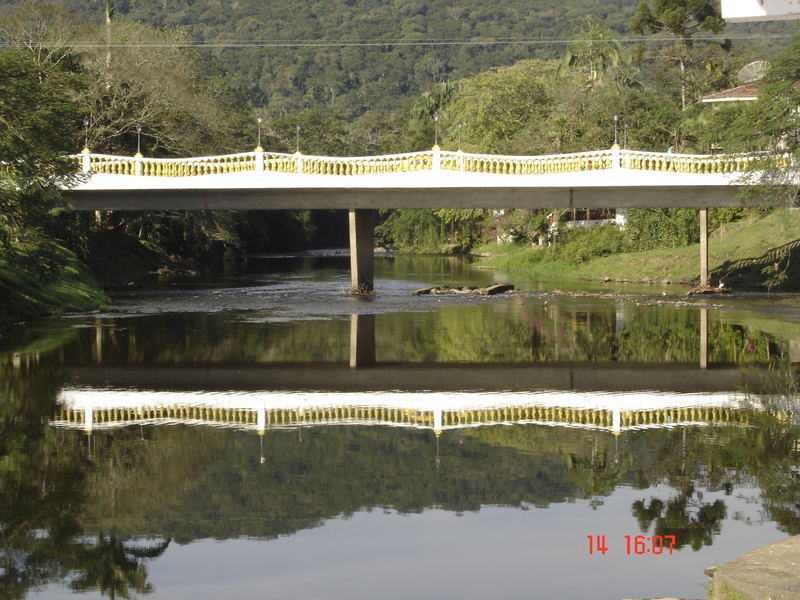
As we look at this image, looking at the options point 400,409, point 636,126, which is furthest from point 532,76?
point 400,409

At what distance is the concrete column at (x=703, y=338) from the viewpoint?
918 inches

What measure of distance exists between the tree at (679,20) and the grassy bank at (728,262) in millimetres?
18919

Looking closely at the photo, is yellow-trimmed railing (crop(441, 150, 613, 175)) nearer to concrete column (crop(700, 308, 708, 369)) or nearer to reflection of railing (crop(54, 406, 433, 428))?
concrete column (crop(700, 308, 708, 369))

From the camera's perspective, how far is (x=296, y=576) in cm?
933

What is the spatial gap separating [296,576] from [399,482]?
3.18m

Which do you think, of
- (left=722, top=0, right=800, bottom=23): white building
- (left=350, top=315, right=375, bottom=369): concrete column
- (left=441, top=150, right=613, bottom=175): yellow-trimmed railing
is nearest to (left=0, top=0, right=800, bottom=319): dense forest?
(left=441, top=150, right=613, bottom=175): yellow-trimmed railing

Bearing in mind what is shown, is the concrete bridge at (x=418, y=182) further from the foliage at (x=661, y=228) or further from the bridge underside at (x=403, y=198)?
the foliage at (x=661, y=228)

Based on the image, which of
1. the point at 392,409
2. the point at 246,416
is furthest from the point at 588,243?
the point at 246,416

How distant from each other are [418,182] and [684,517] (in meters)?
31.6

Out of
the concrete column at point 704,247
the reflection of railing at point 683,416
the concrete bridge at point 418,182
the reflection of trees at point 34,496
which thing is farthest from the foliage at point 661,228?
the reflection of trees at point 34,496

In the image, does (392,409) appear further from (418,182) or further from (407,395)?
(418,182)

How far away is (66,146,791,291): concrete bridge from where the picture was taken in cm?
4106

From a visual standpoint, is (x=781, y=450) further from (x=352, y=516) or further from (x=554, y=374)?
(x=554, y=374)

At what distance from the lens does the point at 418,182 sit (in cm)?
4178
